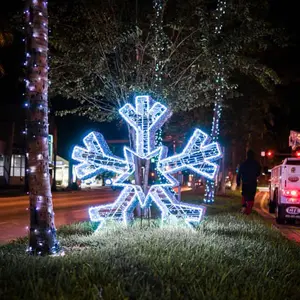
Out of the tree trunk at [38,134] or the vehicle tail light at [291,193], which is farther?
the vehicle tail light at [291,193]

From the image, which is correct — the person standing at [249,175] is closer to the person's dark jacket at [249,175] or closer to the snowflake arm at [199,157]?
the person's dark jacket at [249,175]

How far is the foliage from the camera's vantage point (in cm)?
1316

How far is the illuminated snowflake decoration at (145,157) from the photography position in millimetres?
11102

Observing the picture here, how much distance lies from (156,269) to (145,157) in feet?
17.4

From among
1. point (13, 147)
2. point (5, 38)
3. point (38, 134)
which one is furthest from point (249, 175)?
point (13, 147)

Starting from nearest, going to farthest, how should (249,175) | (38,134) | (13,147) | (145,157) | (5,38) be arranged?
(38,134) → (145,157) → (5,38) → (249,175) → (13,147)

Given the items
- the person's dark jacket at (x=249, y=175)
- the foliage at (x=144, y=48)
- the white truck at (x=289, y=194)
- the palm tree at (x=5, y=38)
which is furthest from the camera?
the white truck at (x=289, y=194)

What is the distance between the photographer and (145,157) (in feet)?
38.1

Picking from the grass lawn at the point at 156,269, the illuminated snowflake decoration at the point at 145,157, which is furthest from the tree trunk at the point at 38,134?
the illuminated snowflake decoration at the point at 145,157

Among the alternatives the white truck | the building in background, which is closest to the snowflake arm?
the white truck

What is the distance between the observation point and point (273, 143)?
1651 inches

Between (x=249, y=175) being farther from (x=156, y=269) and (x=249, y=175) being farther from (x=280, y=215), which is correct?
(x=156, y=269)

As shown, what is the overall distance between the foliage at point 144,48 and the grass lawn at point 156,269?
5.33m

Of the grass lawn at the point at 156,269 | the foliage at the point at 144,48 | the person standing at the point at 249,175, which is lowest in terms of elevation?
the grass lawn at the point at 156,269
